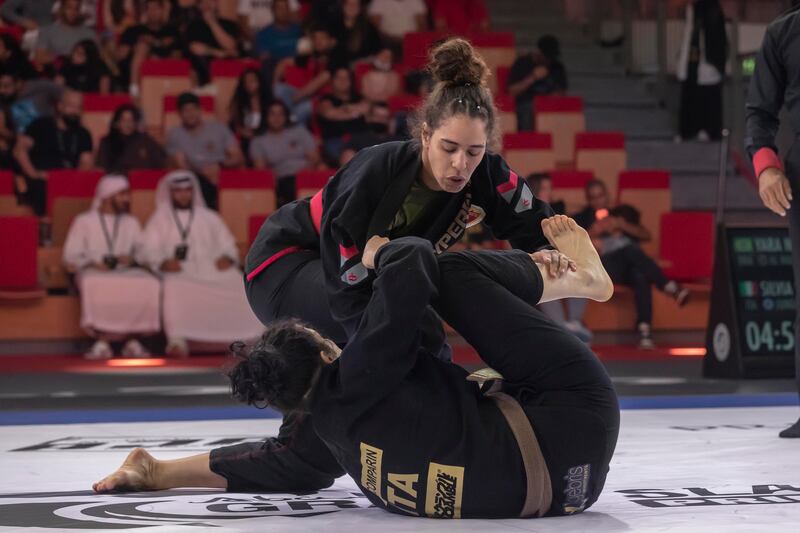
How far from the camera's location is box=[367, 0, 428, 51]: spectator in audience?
11.0 meters

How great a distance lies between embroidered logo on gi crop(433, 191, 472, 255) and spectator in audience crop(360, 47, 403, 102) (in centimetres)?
658

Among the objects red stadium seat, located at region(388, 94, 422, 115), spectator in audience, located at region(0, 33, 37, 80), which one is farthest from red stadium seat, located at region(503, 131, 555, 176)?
spectator in audience, located at region(0, 33, 37, 80)

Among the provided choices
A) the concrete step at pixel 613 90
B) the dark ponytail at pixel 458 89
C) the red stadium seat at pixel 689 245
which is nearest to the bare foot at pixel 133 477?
the dark ponytail at pixel 458 89

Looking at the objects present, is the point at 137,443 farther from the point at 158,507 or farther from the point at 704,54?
the point at 704,54

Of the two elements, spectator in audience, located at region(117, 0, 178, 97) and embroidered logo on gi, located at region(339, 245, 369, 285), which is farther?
spectator in audience, located at region(117, 0, 178, 97)

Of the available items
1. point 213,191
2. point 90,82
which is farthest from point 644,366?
point 90,82

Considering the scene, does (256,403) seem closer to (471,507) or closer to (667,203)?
(471,507)

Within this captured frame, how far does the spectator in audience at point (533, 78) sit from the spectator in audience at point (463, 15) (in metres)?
1.06

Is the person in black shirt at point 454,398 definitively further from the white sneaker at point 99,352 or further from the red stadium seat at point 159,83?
the red stadium seat at point 159,83

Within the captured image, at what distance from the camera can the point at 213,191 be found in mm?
8828

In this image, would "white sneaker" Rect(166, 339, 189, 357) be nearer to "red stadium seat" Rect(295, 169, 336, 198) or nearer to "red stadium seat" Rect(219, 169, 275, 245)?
"red stadium seat" Rect(219, 169, 275, 245)

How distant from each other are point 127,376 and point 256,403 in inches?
155

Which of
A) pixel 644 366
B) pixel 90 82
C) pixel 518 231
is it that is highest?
pixel 90 82

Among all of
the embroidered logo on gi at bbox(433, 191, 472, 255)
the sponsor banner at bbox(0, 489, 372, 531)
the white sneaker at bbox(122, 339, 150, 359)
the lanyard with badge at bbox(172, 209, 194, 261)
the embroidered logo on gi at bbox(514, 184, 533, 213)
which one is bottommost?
the white sneaker at bbox(122, 339, 150, 359)
